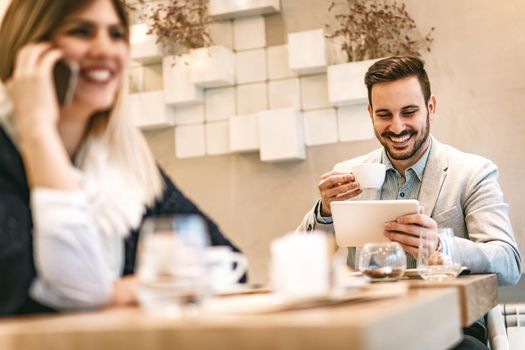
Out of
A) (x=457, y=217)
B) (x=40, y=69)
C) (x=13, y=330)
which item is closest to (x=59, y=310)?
(x=13, y=330)

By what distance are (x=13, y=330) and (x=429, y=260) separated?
115 centimetres

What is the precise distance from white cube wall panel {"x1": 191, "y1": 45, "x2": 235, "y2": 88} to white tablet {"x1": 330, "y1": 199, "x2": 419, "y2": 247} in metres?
1.48

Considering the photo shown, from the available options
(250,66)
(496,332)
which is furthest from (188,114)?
(496,332)

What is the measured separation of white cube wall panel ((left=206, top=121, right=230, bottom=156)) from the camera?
3.36m

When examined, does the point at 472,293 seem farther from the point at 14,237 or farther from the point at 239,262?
the point at 14,237

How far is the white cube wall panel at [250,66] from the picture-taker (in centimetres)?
331

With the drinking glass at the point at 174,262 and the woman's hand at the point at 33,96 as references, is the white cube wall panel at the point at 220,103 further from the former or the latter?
the drinking glass at the point at 174,262

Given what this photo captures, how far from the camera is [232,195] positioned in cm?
333

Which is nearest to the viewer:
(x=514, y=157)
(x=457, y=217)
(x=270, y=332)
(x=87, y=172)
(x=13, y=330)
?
(x=270, y=332)

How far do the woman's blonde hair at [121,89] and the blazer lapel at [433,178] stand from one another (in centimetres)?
116

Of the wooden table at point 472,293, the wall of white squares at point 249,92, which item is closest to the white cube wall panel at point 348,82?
the wall of white squares at point 249,92

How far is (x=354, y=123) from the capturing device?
3137mm

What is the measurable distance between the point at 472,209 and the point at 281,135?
1095mm

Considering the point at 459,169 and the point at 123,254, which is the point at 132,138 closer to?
the point at 123,254
